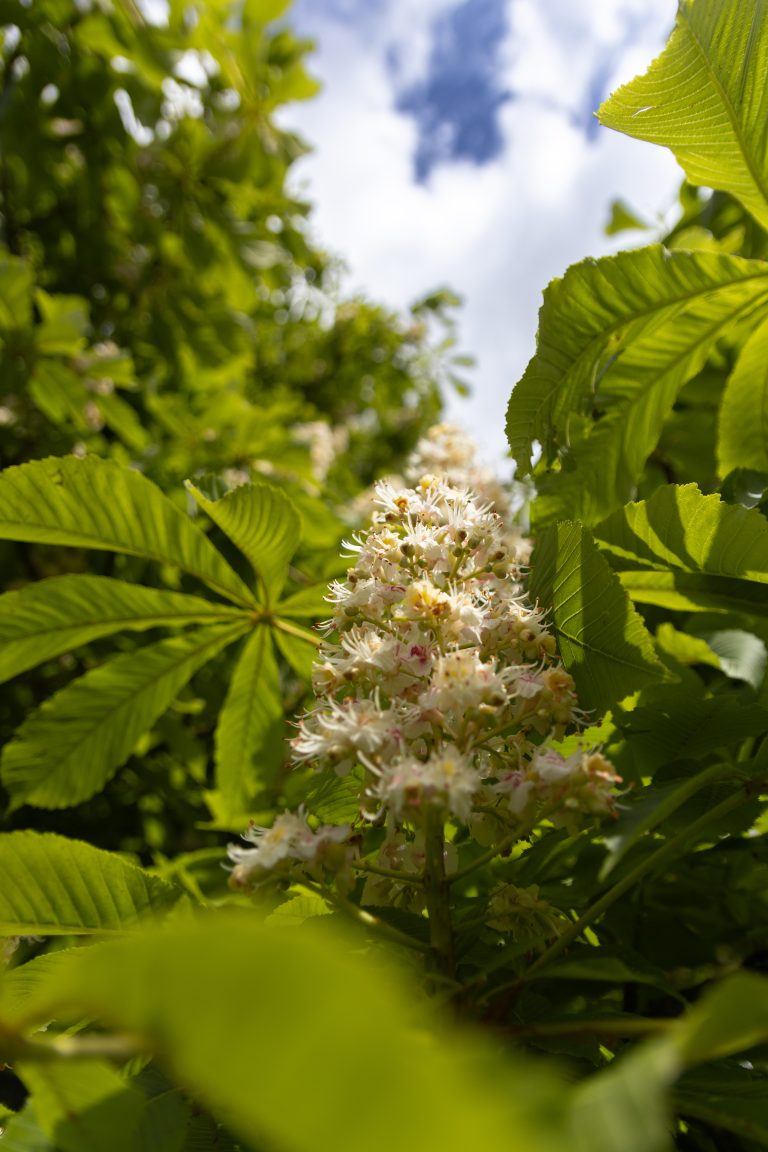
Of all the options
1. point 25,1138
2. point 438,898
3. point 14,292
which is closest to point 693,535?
point 438,898

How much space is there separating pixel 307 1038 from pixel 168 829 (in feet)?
9.12

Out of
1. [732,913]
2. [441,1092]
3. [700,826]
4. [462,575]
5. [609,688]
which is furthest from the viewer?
[732,913]

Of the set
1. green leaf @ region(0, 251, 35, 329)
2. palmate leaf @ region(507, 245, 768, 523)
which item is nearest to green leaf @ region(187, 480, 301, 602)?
palmate leaf @ region(507, 245, 768, 523)

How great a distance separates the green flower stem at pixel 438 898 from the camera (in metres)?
0.76

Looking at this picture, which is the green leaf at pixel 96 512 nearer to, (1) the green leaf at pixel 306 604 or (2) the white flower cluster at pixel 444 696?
(1) the green leaf at pixel 306 604

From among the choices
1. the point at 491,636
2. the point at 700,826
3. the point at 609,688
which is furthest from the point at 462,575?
the point at 700,826

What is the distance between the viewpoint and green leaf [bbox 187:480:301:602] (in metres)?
1.31

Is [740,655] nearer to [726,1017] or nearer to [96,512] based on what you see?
[726,1017]

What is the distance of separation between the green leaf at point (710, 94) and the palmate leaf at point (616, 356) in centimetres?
14

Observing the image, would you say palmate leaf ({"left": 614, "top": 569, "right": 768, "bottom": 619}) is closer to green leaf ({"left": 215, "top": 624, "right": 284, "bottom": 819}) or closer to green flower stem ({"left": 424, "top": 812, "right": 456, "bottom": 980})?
green flower stem ({"left": 424, "top": 812, "right": 456, "bottom": 980})

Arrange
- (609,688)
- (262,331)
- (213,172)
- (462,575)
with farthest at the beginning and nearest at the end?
(262,331)
(213,172)
(462,575)
(609,688)

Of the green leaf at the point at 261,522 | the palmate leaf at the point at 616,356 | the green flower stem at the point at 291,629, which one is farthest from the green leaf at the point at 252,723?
the palmate leaf at the point at 616,356

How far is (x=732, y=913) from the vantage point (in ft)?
4.06

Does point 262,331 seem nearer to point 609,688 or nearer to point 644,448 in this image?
point 644,448
